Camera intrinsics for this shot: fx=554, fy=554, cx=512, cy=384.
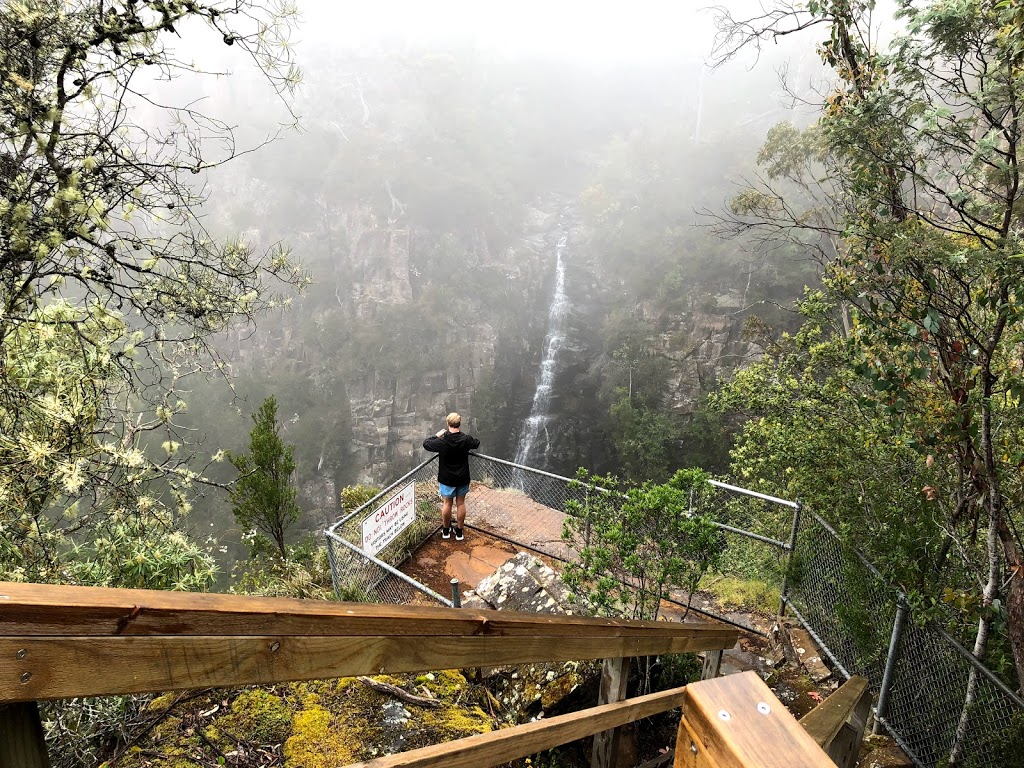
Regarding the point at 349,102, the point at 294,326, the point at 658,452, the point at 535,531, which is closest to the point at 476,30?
the point at 349,102

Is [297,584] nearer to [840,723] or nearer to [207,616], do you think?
[840,723]

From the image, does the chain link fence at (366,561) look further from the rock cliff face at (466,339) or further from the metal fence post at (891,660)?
the rock cliff face at (466,339)

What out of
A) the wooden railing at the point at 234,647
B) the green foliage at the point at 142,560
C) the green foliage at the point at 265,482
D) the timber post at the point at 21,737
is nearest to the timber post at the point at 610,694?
the wooden railing at the point at 234,647

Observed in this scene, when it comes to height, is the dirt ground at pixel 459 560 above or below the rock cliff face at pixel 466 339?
above

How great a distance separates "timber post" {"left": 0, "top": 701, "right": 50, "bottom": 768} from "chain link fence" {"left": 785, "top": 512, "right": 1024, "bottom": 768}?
12.3 ft

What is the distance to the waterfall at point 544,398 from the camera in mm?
40344

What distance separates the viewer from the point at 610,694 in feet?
6.07

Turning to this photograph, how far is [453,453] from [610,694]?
4.40m

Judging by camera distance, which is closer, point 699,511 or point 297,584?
point 699,511

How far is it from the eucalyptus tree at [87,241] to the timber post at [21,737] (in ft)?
7.04

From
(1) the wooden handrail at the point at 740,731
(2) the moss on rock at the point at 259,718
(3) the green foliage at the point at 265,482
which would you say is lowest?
(3) the green foliage at the point at 265,482

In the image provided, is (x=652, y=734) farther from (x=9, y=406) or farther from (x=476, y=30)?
(x=476, y=30)

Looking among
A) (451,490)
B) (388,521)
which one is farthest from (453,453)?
(388,521)

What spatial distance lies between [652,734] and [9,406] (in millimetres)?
4025
